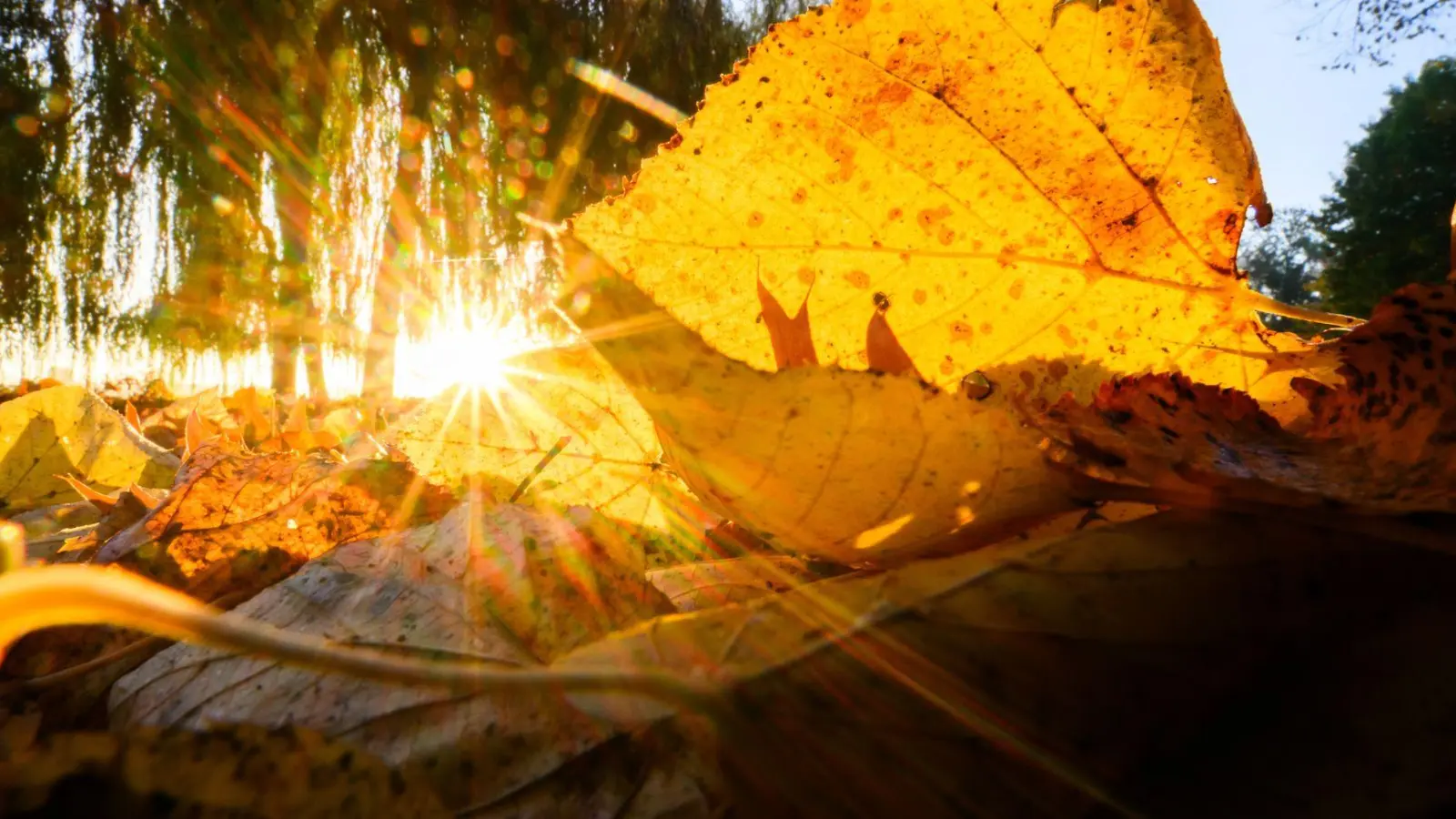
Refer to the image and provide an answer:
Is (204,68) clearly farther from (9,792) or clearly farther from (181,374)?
→ (9,792)

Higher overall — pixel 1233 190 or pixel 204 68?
pixel 204 68

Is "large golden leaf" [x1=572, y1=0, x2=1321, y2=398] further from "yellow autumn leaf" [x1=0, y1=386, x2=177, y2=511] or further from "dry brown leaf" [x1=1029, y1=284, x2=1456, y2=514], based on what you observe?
"yellow autumn leaf" [x1=0, y1=386, x2=177, y2=511]

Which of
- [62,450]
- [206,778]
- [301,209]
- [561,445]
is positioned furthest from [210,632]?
[301,209]

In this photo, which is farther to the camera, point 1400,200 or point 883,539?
point 1400,200

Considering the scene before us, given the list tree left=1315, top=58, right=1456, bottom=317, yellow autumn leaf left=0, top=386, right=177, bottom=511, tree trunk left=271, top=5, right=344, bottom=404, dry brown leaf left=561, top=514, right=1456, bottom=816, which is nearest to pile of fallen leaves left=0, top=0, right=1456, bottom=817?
dry brown leaf left=561, top=514, right=1456, bottom=816

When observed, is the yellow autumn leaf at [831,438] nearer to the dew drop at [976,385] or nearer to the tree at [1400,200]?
the dew drop at [976,385]

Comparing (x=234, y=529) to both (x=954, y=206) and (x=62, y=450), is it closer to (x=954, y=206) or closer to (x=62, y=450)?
(x=954, y=206)

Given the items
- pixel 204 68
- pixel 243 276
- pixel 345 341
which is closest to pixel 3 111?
pixel 204 68
